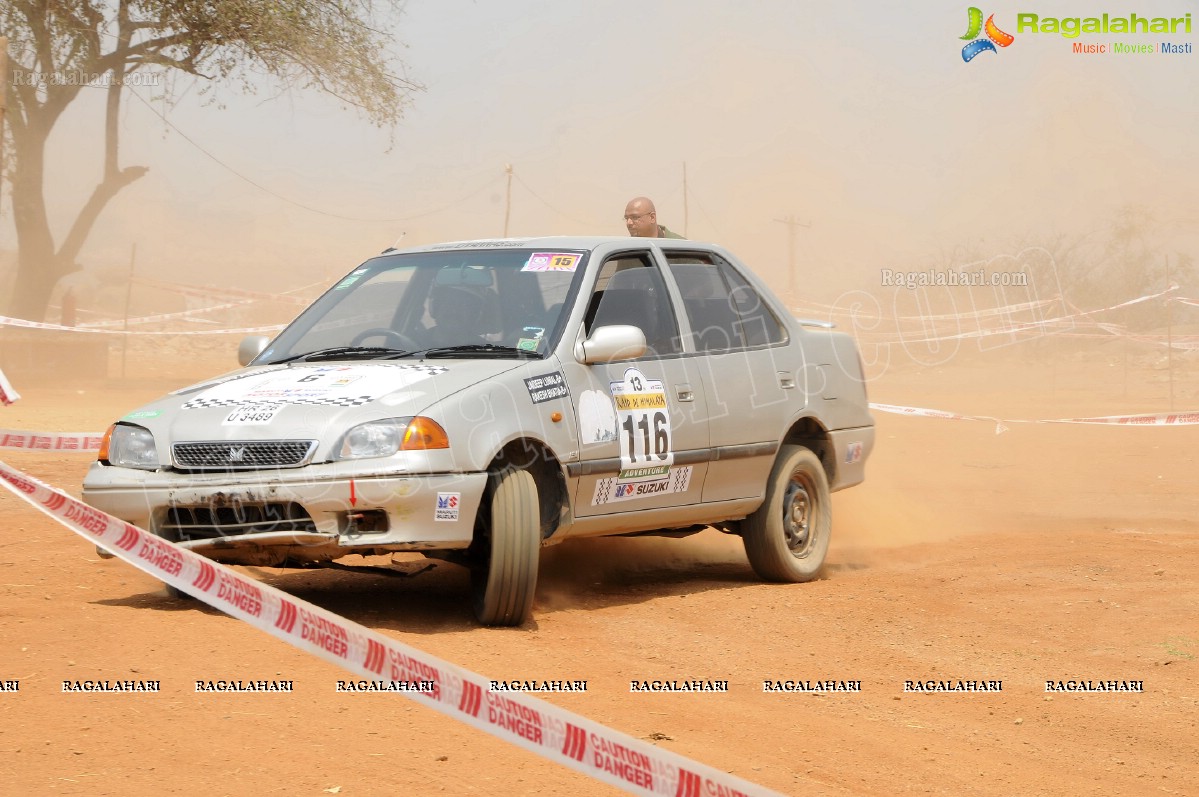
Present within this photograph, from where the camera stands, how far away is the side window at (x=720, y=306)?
720cm

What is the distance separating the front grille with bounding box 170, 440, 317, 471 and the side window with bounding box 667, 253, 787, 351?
7.80 feet

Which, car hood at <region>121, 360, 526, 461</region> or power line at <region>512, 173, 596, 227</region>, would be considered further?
power line at <region>512, 173, 596, 227</region>

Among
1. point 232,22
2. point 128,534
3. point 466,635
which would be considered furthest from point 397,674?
point 232,22

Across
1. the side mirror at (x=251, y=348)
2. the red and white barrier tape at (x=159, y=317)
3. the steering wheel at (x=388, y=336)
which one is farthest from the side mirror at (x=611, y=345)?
the red and white barrier tape at (x=159, y=317)

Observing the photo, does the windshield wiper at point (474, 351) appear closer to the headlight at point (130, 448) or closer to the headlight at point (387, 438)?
the headlight at point (387, 438)

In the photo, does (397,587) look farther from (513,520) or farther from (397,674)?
(397,674)

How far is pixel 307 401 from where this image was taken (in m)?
5.61

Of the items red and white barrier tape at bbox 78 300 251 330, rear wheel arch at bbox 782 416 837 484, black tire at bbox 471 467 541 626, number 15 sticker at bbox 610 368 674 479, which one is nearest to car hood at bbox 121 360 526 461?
black tire at bbox 471 467 541 626

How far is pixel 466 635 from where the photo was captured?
551 centimetres

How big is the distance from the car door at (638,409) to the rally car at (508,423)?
1 cm

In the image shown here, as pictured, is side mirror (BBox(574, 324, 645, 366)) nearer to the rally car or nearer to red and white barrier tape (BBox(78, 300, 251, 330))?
the rally car

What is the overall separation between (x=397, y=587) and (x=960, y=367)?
2898 centimetres

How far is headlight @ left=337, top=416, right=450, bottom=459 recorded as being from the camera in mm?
5418

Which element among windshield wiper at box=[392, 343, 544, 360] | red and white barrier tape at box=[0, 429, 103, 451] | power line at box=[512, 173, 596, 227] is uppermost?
power line at box=[512, 173, 596, 227]
